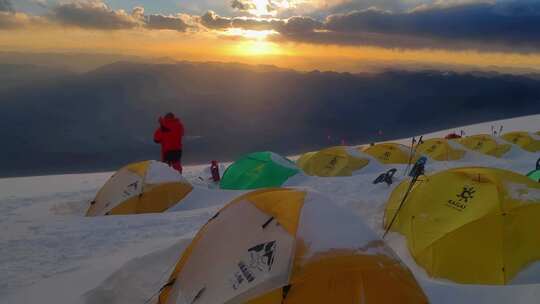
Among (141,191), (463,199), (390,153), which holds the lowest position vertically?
(390,153)

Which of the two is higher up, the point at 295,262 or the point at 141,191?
the point at 295,262

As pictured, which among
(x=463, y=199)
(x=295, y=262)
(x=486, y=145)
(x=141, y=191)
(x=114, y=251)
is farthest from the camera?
(x=486, y=145)

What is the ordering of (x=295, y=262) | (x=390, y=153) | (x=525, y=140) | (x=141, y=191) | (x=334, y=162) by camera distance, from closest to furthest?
(x=295, y=262) < (x=141, y=191) < (x=334, y=162) < (x=390, y=153) < (x=525, y=140)

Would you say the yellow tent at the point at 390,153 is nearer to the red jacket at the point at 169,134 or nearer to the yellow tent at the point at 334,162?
the yellow tent at the point at 334,162

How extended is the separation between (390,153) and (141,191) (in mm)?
9475

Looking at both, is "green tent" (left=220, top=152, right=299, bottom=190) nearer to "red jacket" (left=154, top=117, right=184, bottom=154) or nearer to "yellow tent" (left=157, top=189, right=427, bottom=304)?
"red jacket" (left=154, top=117, right=184, bottom=154)

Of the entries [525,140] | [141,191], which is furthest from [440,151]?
[141,191]

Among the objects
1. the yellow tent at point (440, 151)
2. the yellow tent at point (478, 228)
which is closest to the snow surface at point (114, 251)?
the yellow tent at point (478, 228)

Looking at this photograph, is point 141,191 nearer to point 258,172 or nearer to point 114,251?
point 114,251

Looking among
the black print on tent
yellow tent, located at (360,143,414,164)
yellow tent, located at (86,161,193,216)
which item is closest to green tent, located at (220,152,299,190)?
yellow tent, located at (86,161,193,216)

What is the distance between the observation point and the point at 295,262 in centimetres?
392

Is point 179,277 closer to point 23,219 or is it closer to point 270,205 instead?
point 270,205

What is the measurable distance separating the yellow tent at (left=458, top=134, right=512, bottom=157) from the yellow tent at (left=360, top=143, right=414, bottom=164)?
14.7 ft

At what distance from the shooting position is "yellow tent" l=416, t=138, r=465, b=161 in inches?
683
